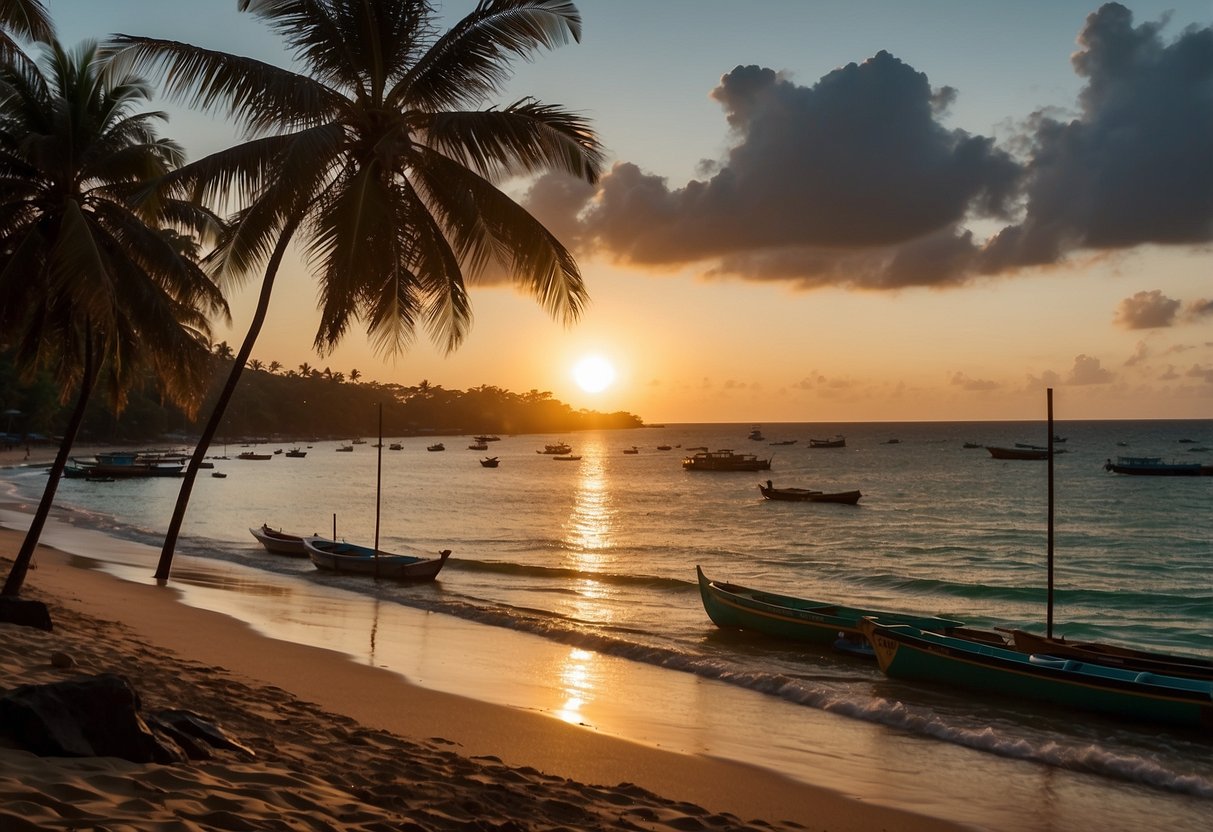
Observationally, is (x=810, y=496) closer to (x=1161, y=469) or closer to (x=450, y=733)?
(x=1161, y=469)

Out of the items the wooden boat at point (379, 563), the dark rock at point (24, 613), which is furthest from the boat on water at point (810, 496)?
the dark rock at point (24, 613)

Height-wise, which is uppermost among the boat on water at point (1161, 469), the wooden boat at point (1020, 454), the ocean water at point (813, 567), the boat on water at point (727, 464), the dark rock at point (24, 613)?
the wooden boat at point (1020, 454)

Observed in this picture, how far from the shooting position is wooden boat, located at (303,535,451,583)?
2512 cm

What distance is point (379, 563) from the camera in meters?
25.4

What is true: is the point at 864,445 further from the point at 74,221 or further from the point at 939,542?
the point at 74,221

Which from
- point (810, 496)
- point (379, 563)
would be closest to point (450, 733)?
point (379, 563)

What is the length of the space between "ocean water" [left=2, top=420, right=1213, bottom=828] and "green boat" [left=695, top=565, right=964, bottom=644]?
0.38 metres

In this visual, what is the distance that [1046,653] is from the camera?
14.9 metres

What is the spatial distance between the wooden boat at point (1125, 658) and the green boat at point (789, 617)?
1.74 m

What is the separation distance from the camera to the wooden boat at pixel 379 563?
82.4ft

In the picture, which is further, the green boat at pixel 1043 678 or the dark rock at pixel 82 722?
the green boat at pixel 1043 678

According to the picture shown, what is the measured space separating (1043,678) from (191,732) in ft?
38.0

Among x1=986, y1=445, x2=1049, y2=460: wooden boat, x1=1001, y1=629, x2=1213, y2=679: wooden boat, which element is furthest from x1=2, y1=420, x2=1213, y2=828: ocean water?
x1=986, y1=445, x2=1049, y2=460: wooden boat

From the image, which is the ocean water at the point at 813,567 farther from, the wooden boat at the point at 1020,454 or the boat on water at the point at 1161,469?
the wooden boat at the point at 1020,454
